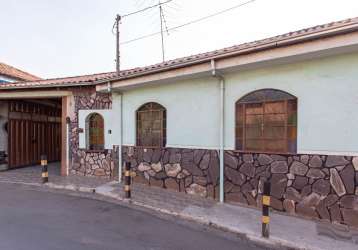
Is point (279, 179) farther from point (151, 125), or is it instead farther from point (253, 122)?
point (151, 125)

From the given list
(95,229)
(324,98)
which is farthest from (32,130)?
(324,98)

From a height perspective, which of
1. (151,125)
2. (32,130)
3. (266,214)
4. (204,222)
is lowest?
(204,222)

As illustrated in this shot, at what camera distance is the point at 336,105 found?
4.53 m

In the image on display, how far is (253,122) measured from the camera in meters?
5.61

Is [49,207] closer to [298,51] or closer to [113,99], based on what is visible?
[113,99]

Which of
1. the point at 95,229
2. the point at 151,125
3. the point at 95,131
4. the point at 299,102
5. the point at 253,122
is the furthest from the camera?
the point at 95,131

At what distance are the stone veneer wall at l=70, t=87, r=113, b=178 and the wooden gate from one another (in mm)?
3790

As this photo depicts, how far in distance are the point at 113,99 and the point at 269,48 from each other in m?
5.86

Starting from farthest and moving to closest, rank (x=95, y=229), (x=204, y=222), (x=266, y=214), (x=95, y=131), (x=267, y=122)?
(x=95, y=131), (x=267, y=122), (x=204, y=222), (x=95, y=229), (x=266, y=214)

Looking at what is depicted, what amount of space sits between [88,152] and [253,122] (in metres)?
6.61

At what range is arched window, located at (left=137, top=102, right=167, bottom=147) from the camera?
289 inches

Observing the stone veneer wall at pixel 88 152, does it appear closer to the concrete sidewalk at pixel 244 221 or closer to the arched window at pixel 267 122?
the concrete sidewalk at pixel 244 221

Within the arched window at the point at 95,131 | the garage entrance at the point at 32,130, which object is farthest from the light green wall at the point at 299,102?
the garage entrance at the point at 32,130

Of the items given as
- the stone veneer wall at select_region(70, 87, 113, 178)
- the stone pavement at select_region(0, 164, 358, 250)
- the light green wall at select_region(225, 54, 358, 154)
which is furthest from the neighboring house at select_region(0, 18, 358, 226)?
the stone pavement at select_region(0, 164, 358, 250)
